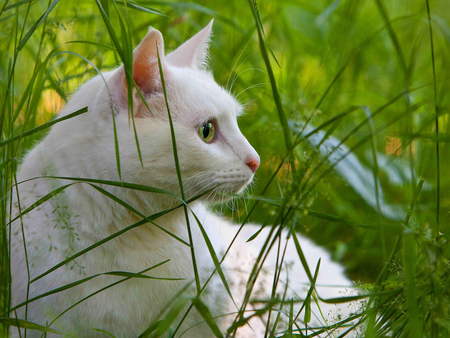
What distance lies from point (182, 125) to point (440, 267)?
698 millimetres

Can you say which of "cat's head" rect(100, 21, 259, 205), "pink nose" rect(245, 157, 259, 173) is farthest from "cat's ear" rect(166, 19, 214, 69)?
"pink nose" rect(245, 157, 259, 173)

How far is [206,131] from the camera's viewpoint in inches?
46.1

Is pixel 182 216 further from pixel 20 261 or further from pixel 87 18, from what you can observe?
pixel 87 18

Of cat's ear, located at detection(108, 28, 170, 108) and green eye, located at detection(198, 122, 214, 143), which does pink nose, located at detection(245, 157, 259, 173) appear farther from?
cat's ear, located at detection(108, 28, 170, 108)

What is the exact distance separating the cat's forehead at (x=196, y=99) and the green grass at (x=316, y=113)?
6.2 inches

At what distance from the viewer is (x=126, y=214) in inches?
44.0

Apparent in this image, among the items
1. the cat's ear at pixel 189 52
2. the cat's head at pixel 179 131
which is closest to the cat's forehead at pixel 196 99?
the cat's head at pixel 179 131

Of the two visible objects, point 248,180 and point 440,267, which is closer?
point 440,267

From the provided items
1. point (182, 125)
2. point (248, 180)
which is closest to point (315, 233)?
point (248, 180)

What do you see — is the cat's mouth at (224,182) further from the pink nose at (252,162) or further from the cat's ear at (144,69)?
the cat's ear at (144,69)

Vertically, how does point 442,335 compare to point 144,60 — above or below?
below

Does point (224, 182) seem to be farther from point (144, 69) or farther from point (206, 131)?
point (144, 69)

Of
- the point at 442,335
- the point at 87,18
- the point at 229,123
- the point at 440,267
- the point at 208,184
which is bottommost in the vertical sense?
the point at 442,335

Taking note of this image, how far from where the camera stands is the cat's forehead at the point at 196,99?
1.16 m
